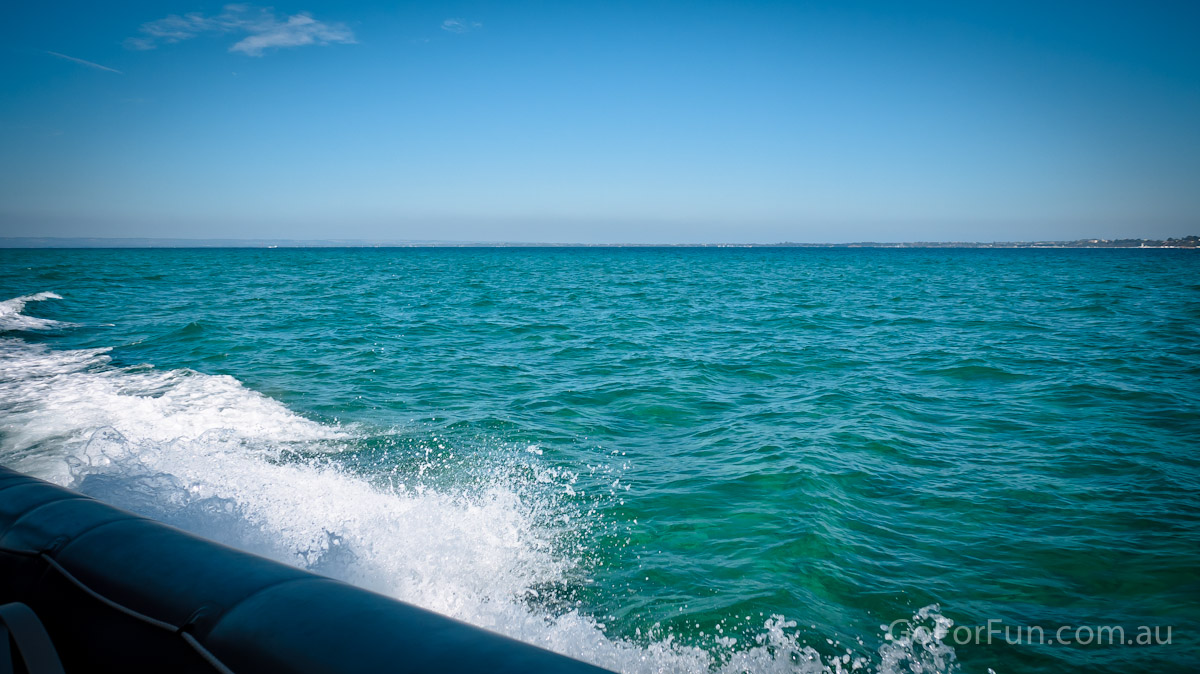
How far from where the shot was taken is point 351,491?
5859 millimetres

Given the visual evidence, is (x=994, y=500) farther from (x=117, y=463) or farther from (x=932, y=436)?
(x=117, y=463)

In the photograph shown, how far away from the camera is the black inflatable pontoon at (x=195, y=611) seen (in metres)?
1.73

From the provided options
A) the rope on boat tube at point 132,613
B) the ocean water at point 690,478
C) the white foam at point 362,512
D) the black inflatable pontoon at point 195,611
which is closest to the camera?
the black inflatable pontoon at point 195,611

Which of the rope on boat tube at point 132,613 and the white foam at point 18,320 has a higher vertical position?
the rope on boat tube at point 132,613

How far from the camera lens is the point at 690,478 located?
22.0 feet

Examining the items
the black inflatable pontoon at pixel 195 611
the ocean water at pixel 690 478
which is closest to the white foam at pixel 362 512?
the ocean water at pixel 690 478

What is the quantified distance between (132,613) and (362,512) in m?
3.36

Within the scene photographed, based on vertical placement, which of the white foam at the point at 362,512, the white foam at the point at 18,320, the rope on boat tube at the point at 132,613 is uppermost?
the rope on boat tube at the point at 132,613

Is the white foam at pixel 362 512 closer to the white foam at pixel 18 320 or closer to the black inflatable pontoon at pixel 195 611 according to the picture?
the black inflatable pontoon at pixel 195 611

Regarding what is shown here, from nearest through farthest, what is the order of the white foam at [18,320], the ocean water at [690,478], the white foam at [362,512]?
the white foam at [362,512] < the ocean water at [690,478] < the white foam at [18,320]

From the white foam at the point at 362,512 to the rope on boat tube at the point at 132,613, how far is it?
2.24 meters

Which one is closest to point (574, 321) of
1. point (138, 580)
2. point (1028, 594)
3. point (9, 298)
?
point (1028, 594)

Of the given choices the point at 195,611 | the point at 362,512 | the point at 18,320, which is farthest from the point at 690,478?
the point at 18,320

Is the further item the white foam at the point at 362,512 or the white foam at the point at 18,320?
the white foam at the point at 18,320
